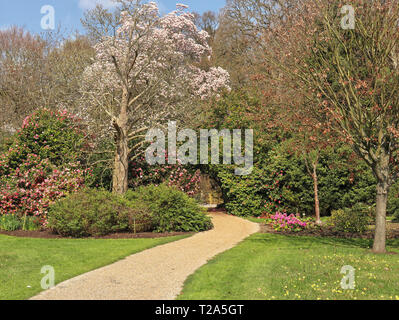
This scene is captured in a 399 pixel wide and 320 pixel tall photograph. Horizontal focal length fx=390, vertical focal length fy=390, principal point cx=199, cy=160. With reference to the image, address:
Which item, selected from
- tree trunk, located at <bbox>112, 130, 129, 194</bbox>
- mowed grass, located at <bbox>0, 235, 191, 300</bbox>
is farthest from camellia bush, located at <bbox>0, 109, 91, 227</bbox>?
mowed grass, located at <bbox>0, 235, 191, 300</bbox>

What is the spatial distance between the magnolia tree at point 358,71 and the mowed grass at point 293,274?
1.45m

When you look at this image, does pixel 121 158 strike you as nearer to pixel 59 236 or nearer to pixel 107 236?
pixel 107 236

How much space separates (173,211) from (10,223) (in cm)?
540

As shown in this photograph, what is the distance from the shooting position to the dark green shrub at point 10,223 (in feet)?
42.2

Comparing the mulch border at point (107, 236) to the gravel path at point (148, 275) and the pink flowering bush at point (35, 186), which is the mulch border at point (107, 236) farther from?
the pink flowering bush at point (35, 186)

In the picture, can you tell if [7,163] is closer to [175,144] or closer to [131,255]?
[175,144]

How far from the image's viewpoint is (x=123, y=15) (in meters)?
15.7

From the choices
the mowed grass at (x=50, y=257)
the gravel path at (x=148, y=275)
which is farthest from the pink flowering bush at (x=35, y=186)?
the gravel path at (x=148, y=275)

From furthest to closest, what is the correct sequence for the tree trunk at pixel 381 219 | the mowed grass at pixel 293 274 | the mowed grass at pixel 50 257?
1. the tree trunk at pixel 381 219
2. the mowed grass at pixel 50 257
3. the mowed grass at pixel 293 274

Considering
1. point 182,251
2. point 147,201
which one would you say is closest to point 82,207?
point 147,201

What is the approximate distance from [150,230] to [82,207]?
237cm

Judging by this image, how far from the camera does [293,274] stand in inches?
283

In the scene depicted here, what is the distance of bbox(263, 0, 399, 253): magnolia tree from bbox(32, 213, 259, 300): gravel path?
4.22 m

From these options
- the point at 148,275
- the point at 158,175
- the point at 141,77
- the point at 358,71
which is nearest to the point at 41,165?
the point at 158,175
